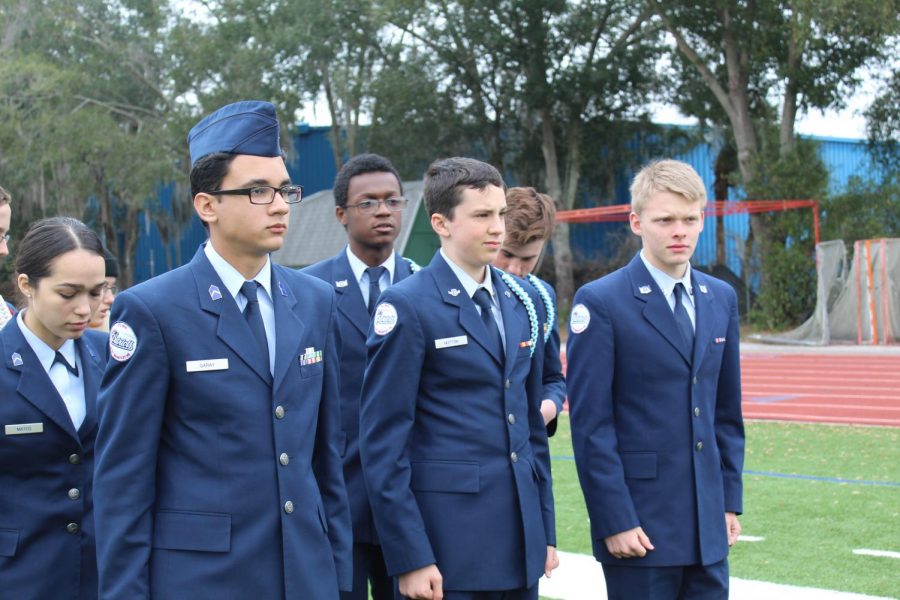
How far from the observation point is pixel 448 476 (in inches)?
131

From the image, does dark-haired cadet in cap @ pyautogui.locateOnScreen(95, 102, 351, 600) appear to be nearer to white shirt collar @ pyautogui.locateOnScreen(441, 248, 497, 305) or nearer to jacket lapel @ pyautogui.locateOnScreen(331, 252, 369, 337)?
white shirt collar @ pyautogui.locateOnScreen(441, 248, 497, 305)

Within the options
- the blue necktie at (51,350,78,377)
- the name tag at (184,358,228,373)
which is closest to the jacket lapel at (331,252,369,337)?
the blue necktie at (51,350,78,377)

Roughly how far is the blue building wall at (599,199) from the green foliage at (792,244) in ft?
3.61

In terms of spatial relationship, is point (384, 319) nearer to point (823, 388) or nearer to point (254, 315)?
point (254, 315)

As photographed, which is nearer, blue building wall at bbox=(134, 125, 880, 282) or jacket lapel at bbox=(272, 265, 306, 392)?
jacket lapel at bbox=(272, 265, 306, 392)

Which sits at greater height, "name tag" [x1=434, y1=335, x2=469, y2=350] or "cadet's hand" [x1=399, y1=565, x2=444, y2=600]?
"name tag" [x1=434, y1=335, x2=469, y2=350]

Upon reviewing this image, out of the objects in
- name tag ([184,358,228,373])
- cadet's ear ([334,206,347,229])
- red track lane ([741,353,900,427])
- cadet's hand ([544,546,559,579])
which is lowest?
red track lane ([741,353,900,427])

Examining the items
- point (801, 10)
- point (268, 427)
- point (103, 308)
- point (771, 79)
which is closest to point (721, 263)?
point (771, 79)

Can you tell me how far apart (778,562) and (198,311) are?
457 centimetres

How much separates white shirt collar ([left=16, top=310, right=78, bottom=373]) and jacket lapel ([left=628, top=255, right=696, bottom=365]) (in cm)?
184

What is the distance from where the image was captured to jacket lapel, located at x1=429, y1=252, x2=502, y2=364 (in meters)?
3.42

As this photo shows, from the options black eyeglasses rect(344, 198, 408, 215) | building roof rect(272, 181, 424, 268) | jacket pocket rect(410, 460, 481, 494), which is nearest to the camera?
jacket pocket rect(410, 460, 481, 494)

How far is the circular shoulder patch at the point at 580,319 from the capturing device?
12.1 ft

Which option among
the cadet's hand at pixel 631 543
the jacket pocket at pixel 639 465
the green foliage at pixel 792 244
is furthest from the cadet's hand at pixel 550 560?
the green foliage at pixel 792 244
